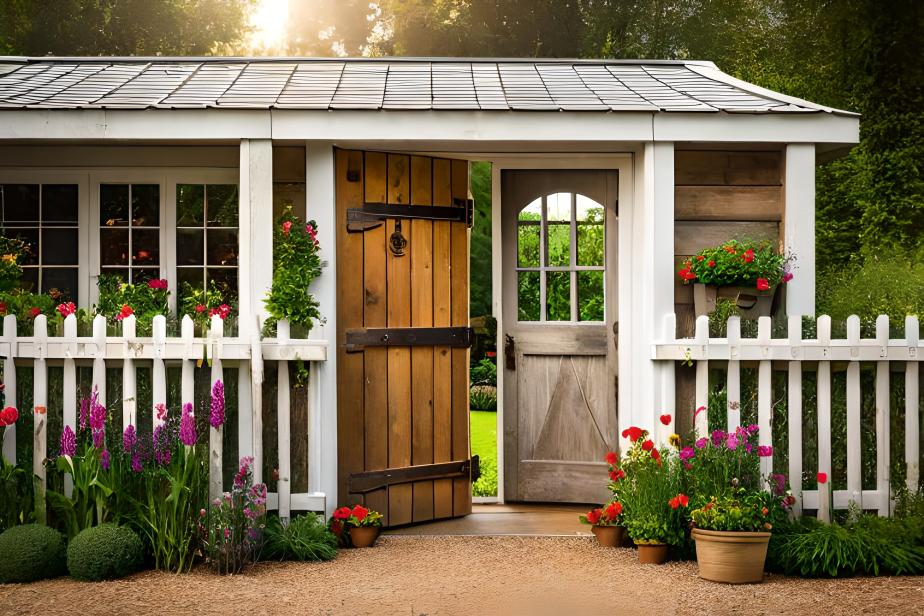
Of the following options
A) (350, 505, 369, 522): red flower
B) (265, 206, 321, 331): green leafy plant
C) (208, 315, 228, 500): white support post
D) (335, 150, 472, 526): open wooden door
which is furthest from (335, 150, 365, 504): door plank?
(208, 315, 228, 500): white support post

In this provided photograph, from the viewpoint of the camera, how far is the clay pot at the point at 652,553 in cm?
582

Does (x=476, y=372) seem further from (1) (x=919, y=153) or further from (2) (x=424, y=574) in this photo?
(2) (x=424, y=574)

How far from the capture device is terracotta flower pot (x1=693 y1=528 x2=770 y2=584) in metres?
5.34

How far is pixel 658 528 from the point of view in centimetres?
581

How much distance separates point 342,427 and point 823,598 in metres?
3.00

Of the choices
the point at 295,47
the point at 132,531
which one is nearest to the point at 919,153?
the point at 132,531

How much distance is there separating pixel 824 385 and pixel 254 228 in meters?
3.41

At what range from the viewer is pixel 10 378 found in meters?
5.96

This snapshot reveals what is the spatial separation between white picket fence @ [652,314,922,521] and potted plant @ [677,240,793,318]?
1.20 feet

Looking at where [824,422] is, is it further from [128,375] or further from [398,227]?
[128,375]

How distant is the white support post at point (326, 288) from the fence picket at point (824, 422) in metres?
2.84

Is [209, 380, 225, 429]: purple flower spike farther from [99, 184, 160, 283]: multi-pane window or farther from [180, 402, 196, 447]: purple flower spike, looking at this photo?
[99, 184, 160, 283]: multi-pane window

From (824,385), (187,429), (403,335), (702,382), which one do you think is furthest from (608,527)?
(187,429)

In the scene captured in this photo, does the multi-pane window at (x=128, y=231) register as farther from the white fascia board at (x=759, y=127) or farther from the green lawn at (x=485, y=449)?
the white fascia board at (x=759, y=127)
